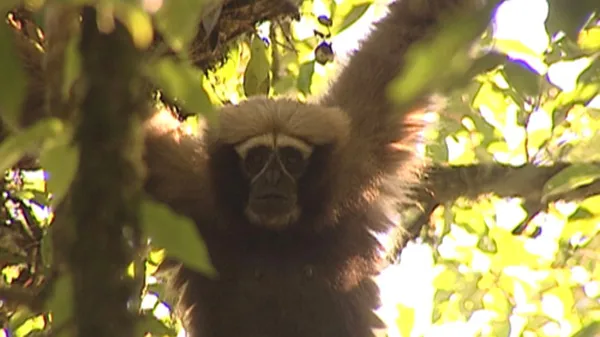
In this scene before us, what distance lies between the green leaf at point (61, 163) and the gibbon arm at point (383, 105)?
321 centimetres

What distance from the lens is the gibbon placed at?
467cm

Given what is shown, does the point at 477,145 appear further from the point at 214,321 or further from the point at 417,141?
the point at 214,321

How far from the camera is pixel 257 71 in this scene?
15.2 feet

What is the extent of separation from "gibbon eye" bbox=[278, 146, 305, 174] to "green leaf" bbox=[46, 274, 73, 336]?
11.3ft

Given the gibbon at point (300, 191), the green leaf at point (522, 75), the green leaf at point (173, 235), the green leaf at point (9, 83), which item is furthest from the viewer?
the gibbon at point (300, 191)

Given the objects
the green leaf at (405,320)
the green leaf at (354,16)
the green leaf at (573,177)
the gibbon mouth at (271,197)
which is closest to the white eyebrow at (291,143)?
the gibbon mouth at (271,197)

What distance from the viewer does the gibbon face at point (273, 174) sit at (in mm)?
4699

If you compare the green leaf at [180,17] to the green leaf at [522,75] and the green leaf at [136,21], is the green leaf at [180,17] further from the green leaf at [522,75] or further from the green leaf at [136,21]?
the green leaf at [522,75]

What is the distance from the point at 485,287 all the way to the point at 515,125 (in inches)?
38.1

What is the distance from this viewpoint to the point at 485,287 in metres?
5.53

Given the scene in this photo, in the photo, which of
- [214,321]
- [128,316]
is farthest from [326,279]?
[128,316]

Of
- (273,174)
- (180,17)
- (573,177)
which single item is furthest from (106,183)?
(273,174)

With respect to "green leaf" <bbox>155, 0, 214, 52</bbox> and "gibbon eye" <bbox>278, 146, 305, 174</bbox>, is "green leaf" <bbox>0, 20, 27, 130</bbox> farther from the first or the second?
"gibbon eye" <bbox>278, 146, 305, 174</bbox>

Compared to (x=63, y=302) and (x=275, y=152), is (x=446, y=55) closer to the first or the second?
(x=63, y=302)
